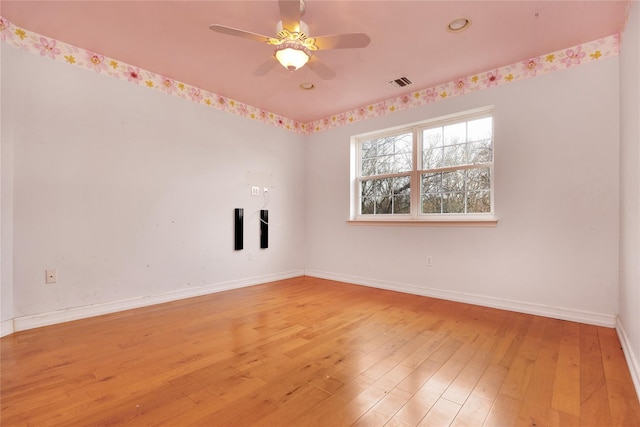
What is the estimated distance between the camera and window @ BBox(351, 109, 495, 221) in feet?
10.9

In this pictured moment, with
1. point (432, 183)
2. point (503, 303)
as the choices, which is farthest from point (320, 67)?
point (503, 303)

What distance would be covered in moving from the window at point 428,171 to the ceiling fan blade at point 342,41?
1885 millimetres

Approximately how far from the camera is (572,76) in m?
2.71

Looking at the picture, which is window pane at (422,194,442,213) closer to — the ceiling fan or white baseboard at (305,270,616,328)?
white baseboard at (305,270,616,328)

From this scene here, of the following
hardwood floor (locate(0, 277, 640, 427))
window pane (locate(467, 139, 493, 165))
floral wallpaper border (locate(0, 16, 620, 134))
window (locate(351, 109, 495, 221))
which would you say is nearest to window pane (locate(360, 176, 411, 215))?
window (locate(351, 109, 495, 221))

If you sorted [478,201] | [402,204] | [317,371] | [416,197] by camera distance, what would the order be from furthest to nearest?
1. [402,204]
2. [416,197]
3. [478,201]
4. [317,371]

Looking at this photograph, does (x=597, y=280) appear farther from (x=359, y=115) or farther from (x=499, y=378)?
(x=359, y=115)

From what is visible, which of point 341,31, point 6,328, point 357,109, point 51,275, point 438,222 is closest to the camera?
point 6,328

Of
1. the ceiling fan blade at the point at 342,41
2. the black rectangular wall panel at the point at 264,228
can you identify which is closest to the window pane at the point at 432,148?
the ceiling fan blade at the point at 342,41

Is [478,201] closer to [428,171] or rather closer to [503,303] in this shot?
[428,171]

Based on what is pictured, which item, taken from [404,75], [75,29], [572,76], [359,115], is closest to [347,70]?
[404,75]

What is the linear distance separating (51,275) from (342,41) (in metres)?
3.09

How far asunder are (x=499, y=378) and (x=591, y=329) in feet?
4.69

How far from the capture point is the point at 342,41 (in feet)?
6.90
